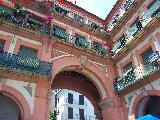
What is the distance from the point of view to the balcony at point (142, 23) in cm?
1543

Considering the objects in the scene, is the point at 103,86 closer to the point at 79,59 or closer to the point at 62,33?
the point at 79,59

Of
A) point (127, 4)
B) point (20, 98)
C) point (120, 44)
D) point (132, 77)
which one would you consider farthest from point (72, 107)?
point (20, 98)

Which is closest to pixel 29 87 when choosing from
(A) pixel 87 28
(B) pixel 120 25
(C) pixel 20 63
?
(C) pixel 20 63

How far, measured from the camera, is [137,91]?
609 inches

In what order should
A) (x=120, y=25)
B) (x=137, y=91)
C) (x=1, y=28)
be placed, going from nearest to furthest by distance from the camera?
(x=1, y=28), (x=137, y=91), (x=120, y=25)

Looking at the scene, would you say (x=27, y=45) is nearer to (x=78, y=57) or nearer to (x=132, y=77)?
(x=78, y=57)

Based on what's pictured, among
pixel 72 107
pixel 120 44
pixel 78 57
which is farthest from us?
pixel 72 107

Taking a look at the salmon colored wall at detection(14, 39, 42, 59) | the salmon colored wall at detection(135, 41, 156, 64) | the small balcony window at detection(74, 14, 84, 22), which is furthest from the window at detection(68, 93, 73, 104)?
the salmon colored wall at detection(14, 39, 42, 59)

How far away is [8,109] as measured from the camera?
13023mm

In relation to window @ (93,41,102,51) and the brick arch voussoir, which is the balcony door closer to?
the brick arch voussoir

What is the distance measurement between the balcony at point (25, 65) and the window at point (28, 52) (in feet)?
4.24

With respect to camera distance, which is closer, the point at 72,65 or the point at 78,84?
the point at 72,65

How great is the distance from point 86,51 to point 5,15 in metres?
7.39

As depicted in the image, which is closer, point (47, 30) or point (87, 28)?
point (47, 30)
